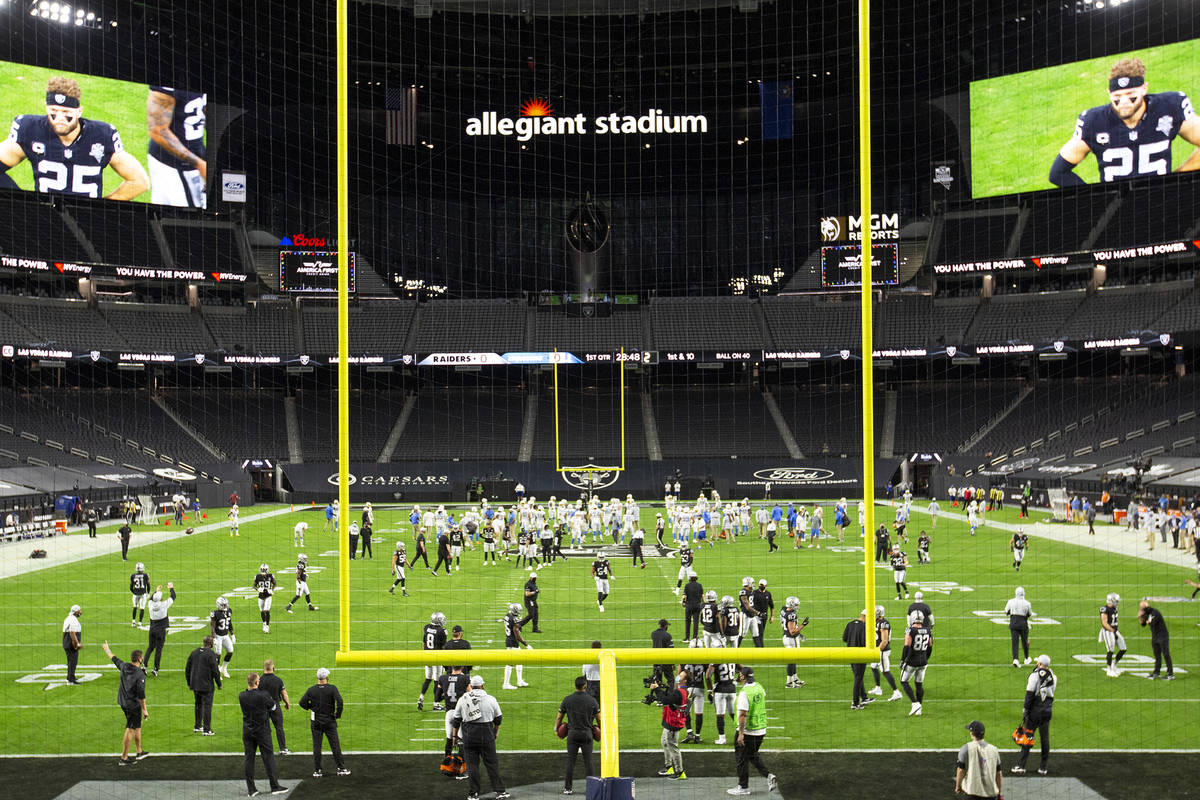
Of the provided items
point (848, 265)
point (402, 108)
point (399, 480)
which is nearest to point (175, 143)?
point (399, 480)

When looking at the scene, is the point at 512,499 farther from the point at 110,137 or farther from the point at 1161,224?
the point at 1161,224

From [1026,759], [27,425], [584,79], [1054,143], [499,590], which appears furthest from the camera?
[1054,143]

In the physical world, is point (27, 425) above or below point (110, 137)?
below

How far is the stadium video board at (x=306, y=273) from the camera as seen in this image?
46562 millimetres

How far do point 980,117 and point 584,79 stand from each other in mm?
22458

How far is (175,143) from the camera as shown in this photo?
46844mm

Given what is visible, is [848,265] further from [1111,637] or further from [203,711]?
[203,711]

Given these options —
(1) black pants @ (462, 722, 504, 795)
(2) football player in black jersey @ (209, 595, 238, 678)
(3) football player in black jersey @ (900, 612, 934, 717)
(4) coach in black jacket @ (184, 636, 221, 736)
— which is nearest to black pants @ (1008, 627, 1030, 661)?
(3) football player in black jersey @ (900, 612, 934, 717)

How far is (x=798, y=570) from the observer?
84.8ft

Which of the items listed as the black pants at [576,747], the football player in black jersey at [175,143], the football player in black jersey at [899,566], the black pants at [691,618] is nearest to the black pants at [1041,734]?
the black pants at [576,747]

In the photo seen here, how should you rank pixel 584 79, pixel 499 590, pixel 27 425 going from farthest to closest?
1. pixel 27 425
2. pixel 584 79
3. pixel 499 590

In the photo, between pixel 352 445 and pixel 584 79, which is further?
pixel 352 445

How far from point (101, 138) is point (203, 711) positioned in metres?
38.8

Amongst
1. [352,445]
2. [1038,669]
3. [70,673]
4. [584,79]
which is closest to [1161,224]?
[584,79]
